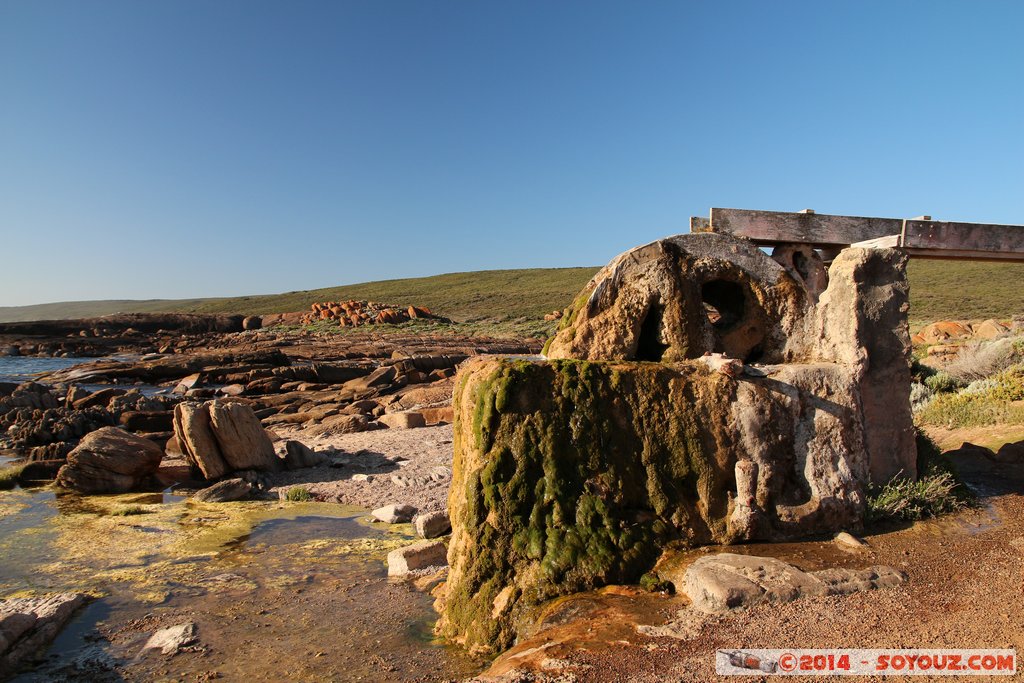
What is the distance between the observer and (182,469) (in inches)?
552

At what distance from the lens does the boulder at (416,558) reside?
851cm

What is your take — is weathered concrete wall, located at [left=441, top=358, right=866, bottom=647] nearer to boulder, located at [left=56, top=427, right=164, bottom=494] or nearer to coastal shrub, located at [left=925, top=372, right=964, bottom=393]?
boulder, located at [left=56, top=427, right=164, bottom=494]

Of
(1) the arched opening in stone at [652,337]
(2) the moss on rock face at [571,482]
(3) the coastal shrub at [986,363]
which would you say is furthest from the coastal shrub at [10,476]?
(3) the coastal shrub at [986,363]

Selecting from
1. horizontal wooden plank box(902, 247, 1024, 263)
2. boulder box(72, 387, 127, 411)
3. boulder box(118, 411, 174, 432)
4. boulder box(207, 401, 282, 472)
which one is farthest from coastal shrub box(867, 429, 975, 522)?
boulder box(72, 387, 127, 411)

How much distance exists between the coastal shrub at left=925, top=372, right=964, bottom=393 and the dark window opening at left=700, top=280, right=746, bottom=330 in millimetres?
10127

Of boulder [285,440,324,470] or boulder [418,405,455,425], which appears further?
boulder [418,405,455,425]

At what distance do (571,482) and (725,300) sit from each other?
10.6 feet

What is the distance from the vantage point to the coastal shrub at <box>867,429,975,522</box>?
7090mm

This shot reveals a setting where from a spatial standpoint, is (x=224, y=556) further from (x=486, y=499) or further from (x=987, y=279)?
(x=987, y=279)

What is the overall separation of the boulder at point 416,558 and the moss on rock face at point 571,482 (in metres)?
1.83

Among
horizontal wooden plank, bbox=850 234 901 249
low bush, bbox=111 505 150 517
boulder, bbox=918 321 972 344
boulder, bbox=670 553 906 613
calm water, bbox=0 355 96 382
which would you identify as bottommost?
low bush, bbox=111 505 150 517

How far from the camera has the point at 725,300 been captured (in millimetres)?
8258

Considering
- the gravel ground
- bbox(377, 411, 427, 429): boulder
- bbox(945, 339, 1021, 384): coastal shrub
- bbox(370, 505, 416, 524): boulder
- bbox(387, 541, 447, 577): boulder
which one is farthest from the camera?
bbox(377, 411, 427, 429): boulder

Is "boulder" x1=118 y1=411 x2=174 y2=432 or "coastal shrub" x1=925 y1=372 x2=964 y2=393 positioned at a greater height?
"coastal shrub" x1=925 y1=372 x2=964 y2=393
